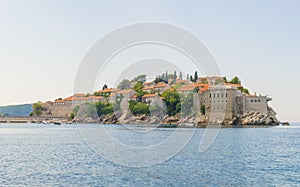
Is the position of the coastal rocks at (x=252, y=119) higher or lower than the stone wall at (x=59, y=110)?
lower

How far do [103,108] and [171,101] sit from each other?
3042 centimetres

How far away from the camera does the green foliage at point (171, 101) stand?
378 feet

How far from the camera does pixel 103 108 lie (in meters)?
133

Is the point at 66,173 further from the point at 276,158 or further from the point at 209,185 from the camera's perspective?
the point at 276,158

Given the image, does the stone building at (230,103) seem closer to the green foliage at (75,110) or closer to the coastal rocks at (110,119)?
the coastal rocks at (110,119)

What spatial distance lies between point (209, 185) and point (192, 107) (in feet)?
308

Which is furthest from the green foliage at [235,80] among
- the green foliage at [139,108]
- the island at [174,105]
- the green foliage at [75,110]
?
the green foliage at [75,110]

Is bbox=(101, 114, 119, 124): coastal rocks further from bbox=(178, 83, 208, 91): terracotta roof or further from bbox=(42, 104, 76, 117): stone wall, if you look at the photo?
bbox=(42, 104, 76, 117): stone wall

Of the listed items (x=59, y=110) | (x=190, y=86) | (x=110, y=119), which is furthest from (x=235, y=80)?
(x=59, y=110)

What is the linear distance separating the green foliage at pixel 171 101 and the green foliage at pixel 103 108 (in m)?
24.9

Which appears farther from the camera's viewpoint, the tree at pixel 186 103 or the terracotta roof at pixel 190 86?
the terracotta roof at pixel 190 86

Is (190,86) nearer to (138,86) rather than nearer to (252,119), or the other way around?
(138,86)

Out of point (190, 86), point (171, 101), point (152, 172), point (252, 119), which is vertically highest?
point (190, 86)

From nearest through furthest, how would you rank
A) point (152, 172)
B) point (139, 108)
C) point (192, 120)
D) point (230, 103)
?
point (152, 172) → point (230, 103) → point (192, 120) → point (139, 108)
